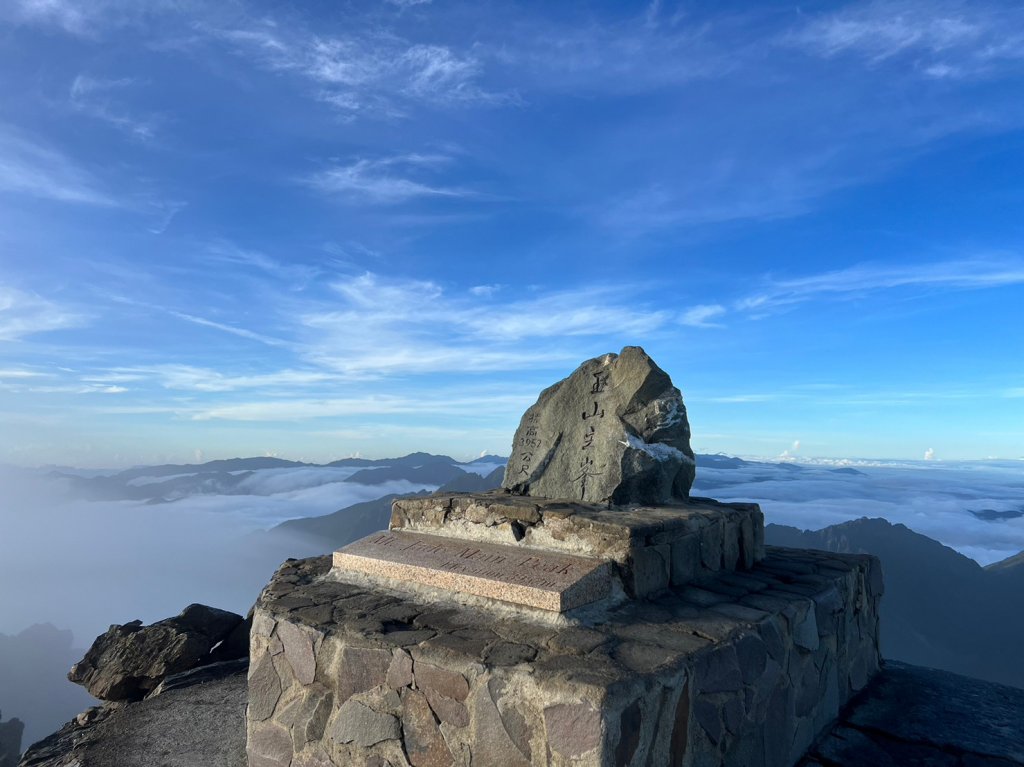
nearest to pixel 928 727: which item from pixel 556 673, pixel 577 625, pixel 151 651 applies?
pixel 577 625

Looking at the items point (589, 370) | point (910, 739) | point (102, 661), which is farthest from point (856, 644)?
point (102, 661)

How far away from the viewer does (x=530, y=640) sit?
3.21 metres

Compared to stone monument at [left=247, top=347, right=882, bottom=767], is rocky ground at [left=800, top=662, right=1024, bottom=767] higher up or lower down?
lower down

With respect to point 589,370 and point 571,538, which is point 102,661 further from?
point 589,370

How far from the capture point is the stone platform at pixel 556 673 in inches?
110

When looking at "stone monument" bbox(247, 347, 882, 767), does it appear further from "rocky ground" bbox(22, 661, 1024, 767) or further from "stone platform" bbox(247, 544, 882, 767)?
"rocky ground" bbox(22, 661, 1024, 767)

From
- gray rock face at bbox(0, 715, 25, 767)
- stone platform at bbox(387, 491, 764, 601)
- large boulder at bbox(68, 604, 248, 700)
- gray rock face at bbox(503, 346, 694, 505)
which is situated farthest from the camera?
gray rock face at bbox(0, 715, 25, 767)

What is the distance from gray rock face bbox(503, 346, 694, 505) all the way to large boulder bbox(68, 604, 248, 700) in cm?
332

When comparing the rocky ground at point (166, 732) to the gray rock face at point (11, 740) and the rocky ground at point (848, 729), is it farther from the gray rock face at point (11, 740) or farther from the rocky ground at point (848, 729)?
the gray rock face at point (11, 740)

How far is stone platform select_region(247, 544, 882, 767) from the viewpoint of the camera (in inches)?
110

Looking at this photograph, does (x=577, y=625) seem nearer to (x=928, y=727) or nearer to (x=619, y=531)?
(x=619, y=531)

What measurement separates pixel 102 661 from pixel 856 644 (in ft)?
21.2

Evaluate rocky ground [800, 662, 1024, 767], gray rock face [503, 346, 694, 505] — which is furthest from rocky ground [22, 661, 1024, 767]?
gray rock face [503, 346, 694, 505]

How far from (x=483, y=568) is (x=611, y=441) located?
5.46ft
